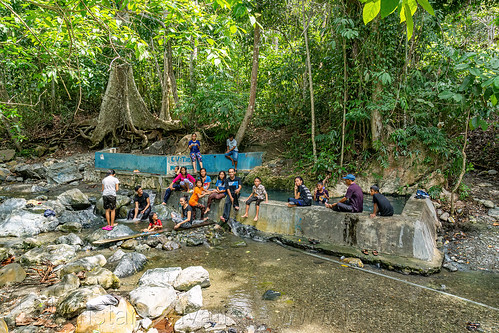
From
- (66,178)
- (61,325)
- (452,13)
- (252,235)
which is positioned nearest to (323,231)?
(252,235)

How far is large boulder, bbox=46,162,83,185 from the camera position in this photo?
1486 centimetres

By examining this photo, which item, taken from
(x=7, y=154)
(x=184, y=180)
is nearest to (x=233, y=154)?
(x=184, y=180)

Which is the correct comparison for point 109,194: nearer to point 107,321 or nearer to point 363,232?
point 107,321

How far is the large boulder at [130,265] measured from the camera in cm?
553

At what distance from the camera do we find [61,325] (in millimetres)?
3840

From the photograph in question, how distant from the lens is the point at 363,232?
20.9 ft

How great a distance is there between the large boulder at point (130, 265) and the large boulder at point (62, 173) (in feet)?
35.8

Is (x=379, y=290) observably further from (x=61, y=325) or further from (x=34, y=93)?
(x=34, y=93)

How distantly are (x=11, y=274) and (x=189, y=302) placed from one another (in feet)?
10.4

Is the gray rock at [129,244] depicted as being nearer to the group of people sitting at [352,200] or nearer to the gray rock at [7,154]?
the group of people sitting at [352,200]

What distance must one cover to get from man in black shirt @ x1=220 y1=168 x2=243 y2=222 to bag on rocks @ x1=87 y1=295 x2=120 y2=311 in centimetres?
458

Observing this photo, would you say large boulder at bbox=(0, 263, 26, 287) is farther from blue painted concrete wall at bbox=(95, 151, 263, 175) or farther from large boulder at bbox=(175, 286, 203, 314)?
blue painted concrete wall at bbox=(95, 151, 263, 175)

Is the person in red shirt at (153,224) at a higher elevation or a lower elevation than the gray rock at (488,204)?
lower

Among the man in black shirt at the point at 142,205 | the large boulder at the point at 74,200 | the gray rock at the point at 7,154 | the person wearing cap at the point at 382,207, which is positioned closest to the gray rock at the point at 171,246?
the man in black shirt at the point at 142,205
